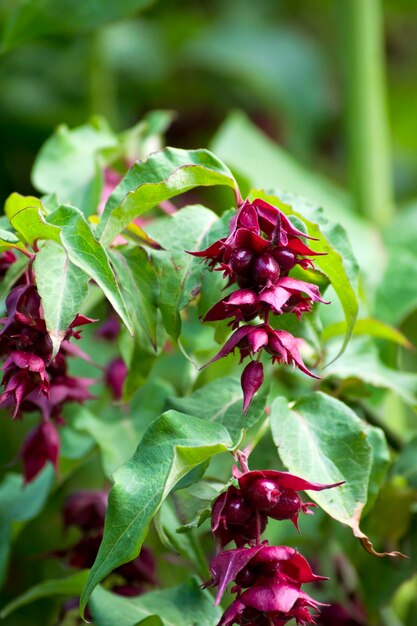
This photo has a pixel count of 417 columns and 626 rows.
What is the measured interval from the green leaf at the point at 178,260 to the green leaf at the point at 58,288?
0.04 m

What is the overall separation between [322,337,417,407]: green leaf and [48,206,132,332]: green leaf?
18 cm

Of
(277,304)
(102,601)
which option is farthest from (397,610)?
(277,304)

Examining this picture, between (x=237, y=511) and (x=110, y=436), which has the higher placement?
(x=237, y=511)

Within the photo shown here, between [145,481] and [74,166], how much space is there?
0.28 metres

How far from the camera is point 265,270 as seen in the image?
367mm

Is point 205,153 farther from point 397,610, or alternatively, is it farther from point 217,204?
point 217,204

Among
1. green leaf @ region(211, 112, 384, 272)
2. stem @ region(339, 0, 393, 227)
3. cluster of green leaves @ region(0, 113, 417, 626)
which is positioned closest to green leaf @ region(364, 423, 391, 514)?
cluster of green leaves @ region(0, 113, 417, 626)

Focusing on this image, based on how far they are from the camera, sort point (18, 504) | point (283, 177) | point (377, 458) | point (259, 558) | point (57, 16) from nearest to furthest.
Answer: point (259, 558)
point (377, 458)
point (18, 504)
point (57, 16)
point (283, 177)

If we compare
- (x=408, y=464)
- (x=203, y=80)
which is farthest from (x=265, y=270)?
(x=203, y=80)

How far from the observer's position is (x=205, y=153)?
1.33 feet

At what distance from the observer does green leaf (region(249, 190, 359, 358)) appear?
15.8 inches

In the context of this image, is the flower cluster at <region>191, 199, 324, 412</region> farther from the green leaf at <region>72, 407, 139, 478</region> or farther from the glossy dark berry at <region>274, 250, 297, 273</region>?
the green leaf at <region>72, 407, 139, 478</region>

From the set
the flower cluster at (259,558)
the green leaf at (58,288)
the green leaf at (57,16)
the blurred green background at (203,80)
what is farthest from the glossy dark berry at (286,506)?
the blurred green background at (203,80)

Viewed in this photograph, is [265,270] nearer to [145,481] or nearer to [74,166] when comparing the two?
[145,481]
